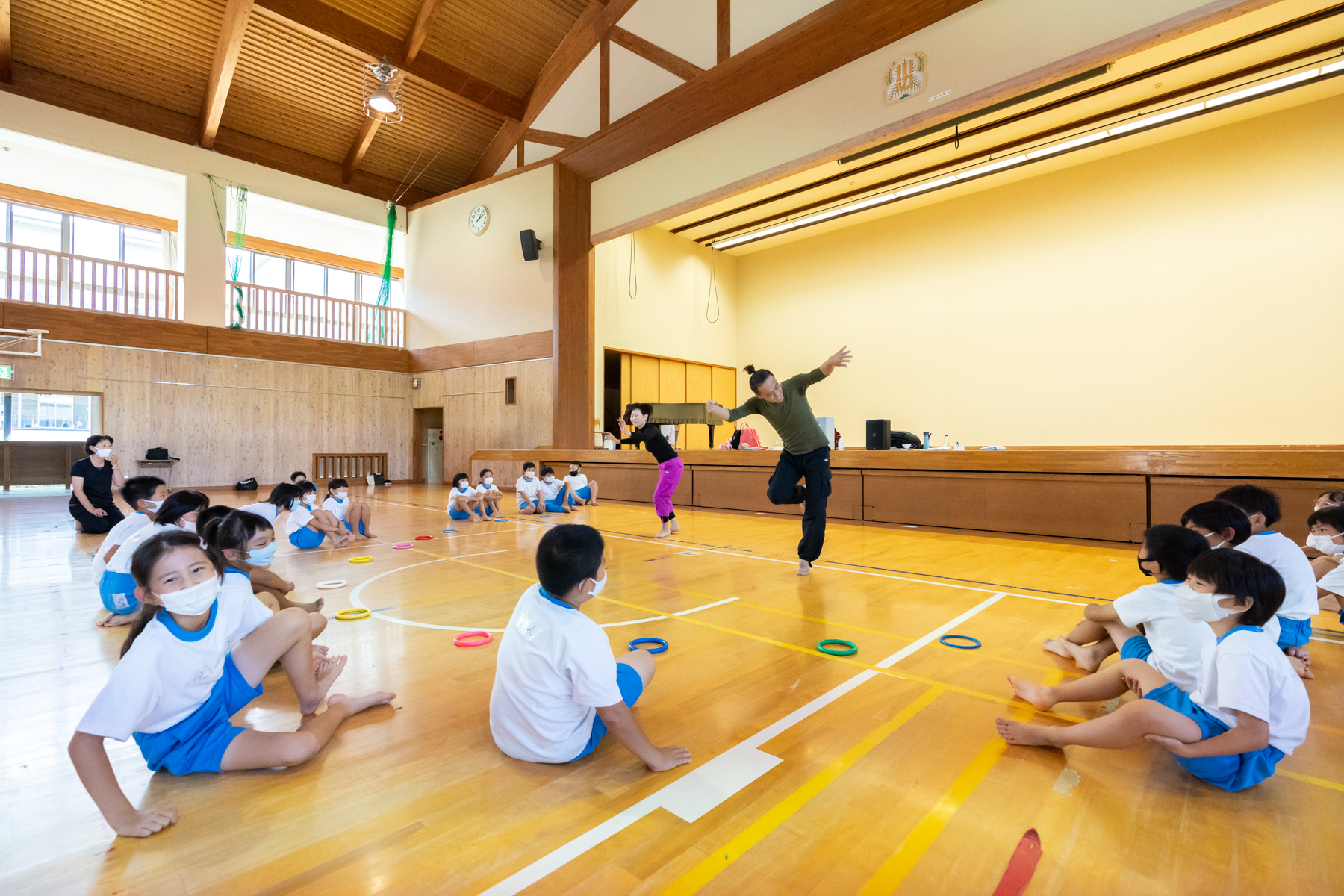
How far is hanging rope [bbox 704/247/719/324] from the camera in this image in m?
15.4

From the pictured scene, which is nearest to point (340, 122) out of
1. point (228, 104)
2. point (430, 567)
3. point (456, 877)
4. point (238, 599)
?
point (228, 104)

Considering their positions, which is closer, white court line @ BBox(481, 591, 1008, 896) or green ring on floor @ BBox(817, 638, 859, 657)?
white court line @ BBox(481, 591, 1008, 896)

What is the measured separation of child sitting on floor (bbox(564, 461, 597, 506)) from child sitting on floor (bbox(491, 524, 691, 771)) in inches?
299

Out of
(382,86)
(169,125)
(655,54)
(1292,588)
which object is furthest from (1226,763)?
(169,125)

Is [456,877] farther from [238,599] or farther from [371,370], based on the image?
[371,370]

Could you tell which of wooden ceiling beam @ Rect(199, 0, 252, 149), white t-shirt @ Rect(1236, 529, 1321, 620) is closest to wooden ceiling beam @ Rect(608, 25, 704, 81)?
wooden ceiling beam @ Rect(199, 0, 252, 149)

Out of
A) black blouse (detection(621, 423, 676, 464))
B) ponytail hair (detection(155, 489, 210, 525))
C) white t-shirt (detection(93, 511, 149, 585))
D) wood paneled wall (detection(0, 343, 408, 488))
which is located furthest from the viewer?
wood paneled wall (detection(0, 343, 408, 488))

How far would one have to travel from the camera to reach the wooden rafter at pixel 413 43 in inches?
425

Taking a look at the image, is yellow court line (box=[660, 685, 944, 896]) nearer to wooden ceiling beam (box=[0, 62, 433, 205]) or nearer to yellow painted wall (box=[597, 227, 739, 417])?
yellow painted wall (box=[597, 227, 739, 417])

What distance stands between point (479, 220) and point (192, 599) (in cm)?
1348

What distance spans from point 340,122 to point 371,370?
5.32 metres

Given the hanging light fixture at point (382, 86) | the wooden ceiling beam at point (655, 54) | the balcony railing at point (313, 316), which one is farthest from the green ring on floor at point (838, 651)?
the balcony railing at point (313, 316)

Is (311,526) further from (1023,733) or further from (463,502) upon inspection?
(1023,733)

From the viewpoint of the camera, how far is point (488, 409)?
44.3ft
